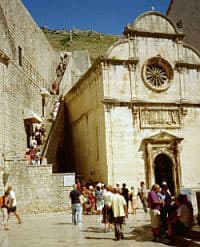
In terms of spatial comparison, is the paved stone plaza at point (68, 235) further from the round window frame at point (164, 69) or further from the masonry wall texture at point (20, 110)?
the round window frame at point (164, 69)

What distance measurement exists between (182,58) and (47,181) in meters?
11.8

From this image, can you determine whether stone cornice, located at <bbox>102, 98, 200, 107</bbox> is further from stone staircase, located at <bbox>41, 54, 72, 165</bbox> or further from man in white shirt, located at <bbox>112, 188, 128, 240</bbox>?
man in white shirt, located at <bbox>112, 188, 128, 240</bbox>

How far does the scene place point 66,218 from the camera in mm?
16875

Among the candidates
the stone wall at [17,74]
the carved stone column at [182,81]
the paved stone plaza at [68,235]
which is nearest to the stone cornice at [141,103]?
the carved stone column at [182,81]

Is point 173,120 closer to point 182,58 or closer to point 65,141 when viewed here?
point 182,58

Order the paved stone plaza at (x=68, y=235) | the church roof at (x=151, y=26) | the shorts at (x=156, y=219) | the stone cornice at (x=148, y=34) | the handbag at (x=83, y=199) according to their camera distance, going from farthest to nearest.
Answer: the church roof at (x=151, y=26) < the stone cornice at (x=148, y=34) < the handbag at (x=83, y=199) < the shorts at (x=156, y=219) < the paved stone plaza at (x=68, y=235)

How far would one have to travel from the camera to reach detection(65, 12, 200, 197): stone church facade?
2191 cm

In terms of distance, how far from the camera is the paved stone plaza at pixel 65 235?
402 inches

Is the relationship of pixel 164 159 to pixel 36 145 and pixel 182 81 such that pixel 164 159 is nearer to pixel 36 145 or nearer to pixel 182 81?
pixel 182 81

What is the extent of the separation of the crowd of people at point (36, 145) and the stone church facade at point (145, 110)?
2.98m

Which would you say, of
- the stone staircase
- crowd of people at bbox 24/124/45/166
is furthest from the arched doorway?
crowd of people at bbox 24/124/45/166

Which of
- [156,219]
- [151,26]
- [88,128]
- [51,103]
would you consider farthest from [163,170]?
[156,219]

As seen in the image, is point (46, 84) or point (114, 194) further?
point (46, 84)

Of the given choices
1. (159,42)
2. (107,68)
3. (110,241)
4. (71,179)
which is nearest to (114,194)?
(110,241)
